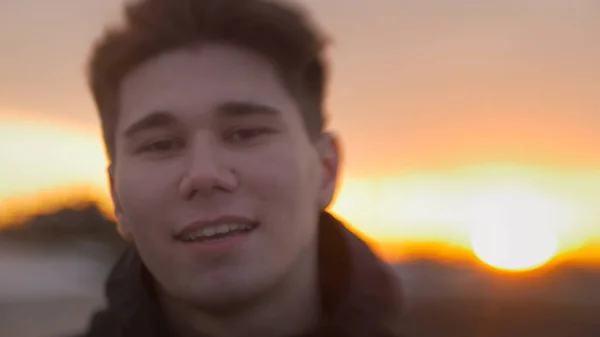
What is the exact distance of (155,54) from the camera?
969 mm

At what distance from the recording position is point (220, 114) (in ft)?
3.05

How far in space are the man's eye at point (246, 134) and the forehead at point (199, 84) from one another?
0.16 feet

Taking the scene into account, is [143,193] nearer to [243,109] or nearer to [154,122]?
[154,122]

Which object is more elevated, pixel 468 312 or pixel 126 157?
pixel 126 157

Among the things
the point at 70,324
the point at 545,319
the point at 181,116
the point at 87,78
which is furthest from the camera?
the point at 545,319

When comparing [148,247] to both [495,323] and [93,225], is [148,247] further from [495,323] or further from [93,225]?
[495,323]

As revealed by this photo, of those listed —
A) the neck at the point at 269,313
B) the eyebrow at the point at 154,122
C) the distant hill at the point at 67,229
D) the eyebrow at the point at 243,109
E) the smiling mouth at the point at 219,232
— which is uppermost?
the eyebrow at the point at 243,109

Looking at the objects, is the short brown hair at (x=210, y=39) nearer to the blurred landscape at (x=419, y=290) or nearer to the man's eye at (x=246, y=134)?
the man's eye at (x=246, y=134)

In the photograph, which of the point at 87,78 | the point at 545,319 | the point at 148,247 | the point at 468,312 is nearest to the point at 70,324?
the point at 148,247

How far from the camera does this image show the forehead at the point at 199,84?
3.06 ft

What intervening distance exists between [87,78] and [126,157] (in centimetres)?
25

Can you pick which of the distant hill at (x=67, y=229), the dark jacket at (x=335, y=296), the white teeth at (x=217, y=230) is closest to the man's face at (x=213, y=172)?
the white teeth at (x=217, y=230)

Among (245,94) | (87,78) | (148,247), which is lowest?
(148,247)

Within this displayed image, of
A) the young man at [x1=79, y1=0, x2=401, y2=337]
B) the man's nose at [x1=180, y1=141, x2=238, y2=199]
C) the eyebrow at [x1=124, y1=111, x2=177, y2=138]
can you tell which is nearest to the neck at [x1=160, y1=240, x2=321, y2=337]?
the young man at [x1=79, y1=0, x2=401, y2=337]
